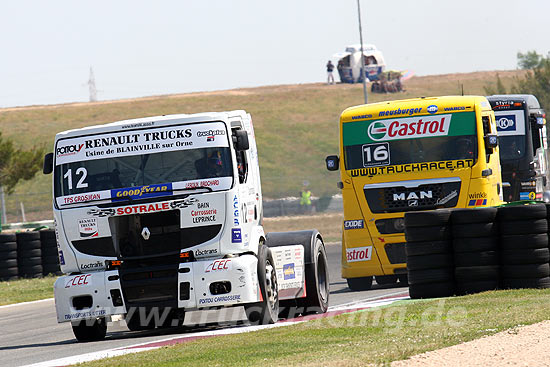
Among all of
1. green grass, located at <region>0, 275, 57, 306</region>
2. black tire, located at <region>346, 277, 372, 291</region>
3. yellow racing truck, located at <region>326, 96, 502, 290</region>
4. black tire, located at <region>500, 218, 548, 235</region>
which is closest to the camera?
black tire, located at <region>500, 218, 548, 235</region>

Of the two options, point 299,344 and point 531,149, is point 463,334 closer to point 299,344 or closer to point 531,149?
point 299,344

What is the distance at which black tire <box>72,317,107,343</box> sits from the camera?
1327 cm

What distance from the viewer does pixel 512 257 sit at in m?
13.7

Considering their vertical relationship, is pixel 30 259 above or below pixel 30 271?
above

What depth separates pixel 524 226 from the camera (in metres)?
13.6

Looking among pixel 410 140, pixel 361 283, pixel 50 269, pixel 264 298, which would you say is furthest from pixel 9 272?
pixel 264 298

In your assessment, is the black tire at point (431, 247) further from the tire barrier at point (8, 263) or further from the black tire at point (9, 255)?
the black tire at point (9, 255)

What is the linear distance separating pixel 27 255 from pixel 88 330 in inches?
502

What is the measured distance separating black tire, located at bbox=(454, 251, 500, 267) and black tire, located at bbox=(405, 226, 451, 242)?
339 mm

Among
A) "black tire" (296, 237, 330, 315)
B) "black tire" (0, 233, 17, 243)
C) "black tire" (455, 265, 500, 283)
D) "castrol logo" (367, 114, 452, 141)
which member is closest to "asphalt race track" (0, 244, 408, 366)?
"black tire" (296, 237, 330, 315)

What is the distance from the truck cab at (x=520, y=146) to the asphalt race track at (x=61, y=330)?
6.06 metres

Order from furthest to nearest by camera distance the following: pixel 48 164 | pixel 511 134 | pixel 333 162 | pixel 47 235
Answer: pixel 47 235 < pixel 511 134 < pixel 333 162 < pixel 48 164

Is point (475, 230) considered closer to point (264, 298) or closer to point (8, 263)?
point (264, 298)

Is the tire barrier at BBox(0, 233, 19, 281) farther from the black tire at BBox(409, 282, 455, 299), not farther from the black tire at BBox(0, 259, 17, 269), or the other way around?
the black tire at BBox(409, 282, 455, 299)
